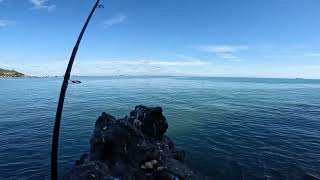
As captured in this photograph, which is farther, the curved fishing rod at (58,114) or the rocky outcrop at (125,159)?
the rocky outcrop at (125,159)

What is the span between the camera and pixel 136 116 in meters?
26.0

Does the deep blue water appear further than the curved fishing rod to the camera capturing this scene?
Yes

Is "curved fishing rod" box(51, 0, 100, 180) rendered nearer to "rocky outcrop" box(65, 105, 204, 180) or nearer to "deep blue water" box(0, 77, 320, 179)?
"rocky outcrop" box(65, 105, 204, 180)

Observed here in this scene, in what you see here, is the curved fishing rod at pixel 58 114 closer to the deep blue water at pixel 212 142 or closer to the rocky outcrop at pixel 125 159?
the rocky outcrop at pixel 125 159

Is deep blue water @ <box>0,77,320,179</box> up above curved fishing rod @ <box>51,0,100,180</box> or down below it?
below

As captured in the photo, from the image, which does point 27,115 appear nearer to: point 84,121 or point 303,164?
point 84,121

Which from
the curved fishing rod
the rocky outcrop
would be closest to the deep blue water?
the rocky outcrop

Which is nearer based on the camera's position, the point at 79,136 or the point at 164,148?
the point at 164,148

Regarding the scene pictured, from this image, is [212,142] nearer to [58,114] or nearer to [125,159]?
[125,159]

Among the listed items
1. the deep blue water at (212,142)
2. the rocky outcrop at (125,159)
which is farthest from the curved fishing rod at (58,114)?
the deep blue water at (212,142)

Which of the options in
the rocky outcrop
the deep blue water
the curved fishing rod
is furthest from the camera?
the deep blue water

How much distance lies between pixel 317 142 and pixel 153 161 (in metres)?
25.0

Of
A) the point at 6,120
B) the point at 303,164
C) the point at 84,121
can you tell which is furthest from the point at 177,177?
the point at 6,120

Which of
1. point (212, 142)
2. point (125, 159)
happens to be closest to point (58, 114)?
point (125, 159)
